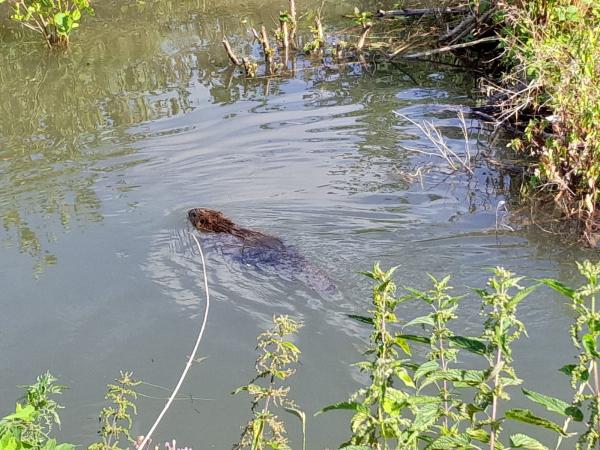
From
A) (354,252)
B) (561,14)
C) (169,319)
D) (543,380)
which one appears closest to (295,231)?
(354,252)

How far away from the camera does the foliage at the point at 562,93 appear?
5449 millimetres

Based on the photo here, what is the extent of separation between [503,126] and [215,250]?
3.32 metres

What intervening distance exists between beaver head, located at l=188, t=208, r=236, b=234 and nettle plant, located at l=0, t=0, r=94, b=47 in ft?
15.8

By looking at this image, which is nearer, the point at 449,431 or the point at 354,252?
the point at 449,431

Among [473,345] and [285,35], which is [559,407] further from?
[285,35]

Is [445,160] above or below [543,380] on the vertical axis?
above

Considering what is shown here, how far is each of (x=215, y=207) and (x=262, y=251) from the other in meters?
1.19

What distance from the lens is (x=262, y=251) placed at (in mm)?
5547

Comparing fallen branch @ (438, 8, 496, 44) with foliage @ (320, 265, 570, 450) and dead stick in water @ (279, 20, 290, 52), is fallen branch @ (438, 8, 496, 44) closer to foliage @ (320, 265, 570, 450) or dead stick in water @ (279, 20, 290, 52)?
dead stick in water @ (279, 20, 290, 52)

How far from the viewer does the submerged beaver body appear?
5.20 meters

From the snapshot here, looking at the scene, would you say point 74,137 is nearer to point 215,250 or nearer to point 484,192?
point 215,250

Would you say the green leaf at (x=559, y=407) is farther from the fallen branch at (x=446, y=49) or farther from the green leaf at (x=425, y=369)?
the fallen branch at (x=446, y=49)

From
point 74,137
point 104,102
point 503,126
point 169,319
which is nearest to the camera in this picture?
point 169,319

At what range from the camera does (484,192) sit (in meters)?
6.32
